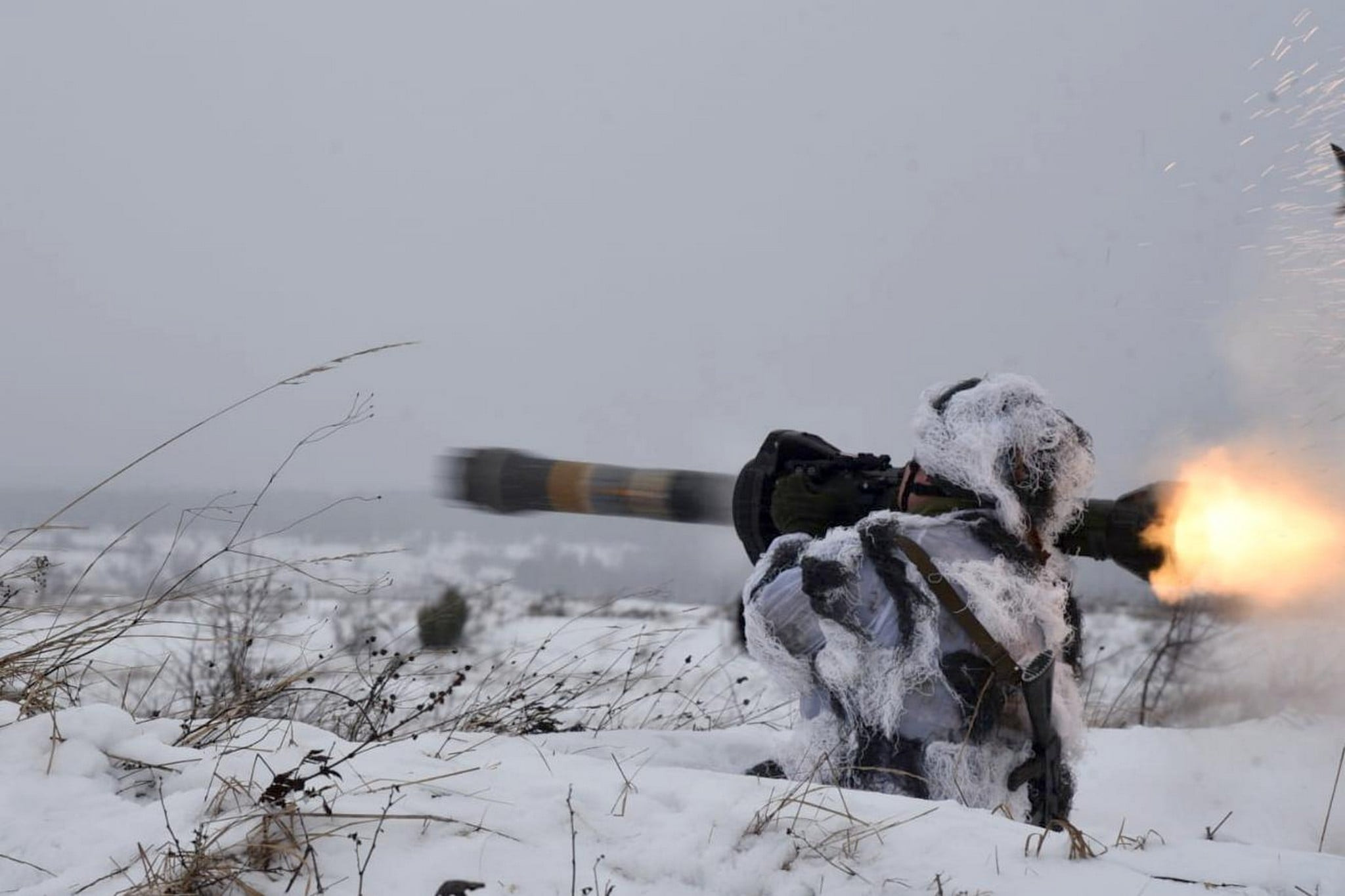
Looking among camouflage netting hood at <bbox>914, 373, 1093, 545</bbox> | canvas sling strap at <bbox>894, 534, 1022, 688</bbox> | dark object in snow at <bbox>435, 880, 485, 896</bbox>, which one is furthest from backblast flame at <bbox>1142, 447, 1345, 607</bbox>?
dark object in snow at <bbox>435, 880, 485, 896</bbox>

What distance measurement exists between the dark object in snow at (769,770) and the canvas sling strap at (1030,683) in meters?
0.66

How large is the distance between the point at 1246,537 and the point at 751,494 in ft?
4.73

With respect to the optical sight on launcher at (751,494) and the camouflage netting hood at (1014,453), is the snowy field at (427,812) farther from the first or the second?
the camouflage netting hood at (1014,453)

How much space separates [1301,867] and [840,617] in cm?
120

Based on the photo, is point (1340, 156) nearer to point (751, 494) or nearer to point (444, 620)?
point (751, 494)

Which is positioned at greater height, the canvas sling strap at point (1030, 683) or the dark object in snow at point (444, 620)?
the canvas sling strap at point (1030, 683)

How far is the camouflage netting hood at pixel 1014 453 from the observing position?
276 centimetres

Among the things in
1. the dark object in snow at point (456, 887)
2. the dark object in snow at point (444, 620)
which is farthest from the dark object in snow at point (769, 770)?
the dark object in snow at point (456, 887)

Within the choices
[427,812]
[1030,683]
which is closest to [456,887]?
[427,812]

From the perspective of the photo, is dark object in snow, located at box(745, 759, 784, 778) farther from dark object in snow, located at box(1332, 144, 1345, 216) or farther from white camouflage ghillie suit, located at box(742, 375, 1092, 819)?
dark object in snow, located at box(1332, 144, 1345, 216)

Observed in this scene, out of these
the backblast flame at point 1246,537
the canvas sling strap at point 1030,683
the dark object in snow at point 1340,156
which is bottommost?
the canvas sling strap at point 1030,683

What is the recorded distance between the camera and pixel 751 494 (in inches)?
128

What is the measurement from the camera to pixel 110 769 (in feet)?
7.19

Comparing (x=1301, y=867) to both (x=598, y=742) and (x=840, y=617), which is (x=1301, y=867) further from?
(x=598, y=742)
